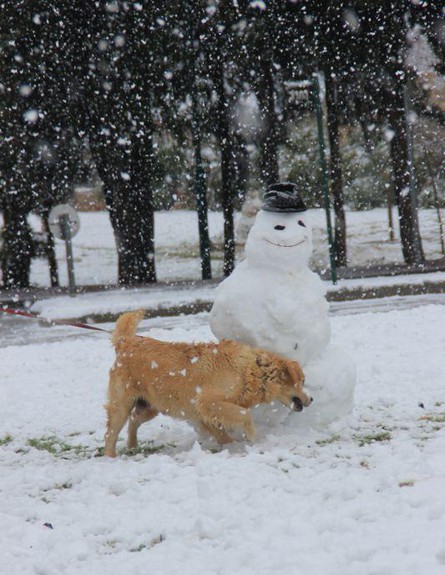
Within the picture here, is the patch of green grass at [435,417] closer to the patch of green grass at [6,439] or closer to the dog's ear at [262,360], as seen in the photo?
the dog's ear at [262,360]

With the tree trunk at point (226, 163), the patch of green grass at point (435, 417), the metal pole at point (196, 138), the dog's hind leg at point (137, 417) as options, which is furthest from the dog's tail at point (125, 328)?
the tree trunk at point (226, 163)

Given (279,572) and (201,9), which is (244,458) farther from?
(201,9)

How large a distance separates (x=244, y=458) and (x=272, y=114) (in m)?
15.1

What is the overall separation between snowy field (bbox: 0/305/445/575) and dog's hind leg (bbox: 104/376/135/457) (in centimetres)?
18

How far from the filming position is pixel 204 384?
468 cm

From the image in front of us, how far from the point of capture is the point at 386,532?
3168 millimetres

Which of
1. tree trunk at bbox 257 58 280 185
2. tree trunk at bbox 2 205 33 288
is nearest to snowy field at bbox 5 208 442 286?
tree trunk at bbox 2 205 33 288

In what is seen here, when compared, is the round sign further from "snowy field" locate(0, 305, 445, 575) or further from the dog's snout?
the dog's snout

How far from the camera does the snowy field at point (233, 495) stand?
3080 mm

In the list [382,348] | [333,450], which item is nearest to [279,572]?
[333,450]

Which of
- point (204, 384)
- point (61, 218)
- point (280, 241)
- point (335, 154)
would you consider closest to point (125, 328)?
point (204, 384)

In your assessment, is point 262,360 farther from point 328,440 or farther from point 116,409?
point 116,409

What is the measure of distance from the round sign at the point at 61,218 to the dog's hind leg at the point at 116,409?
9.84 metres

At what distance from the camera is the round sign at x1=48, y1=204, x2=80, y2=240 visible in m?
14.2
